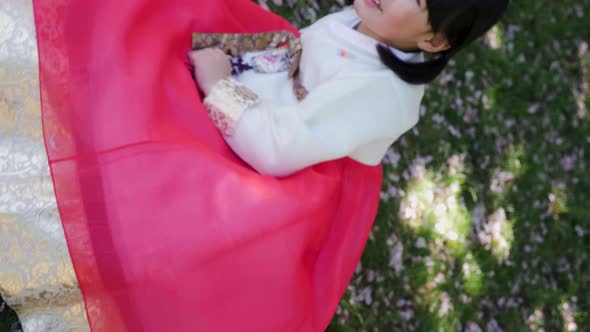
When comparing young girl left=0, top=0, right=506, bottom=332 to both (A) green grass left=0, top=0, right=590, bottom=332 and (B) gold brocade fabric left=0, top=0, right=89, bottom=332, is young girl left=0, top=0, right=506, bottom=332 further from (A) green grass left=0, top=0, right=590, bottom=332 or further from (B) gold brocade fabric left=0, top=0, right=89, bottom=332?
(A) green grass left=0, top=0, right=590, bottom=332

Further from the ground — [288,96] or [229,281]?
[288,96]

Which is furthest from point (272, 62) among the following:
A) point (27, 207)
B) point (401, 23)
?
point (27, 207)

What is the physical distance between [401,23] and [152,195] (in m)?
0.81

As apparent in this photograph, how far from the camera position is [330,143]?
157 cm

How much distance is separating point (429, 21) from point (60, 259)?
1.11 metres

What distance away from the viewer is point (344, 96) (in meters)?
1.54

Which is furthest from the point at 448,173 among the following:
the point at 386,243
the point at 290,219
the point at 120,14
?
the point at 120,14

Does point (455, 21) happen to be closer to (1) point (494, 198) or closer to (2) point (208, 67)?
(2) point (208, 67)

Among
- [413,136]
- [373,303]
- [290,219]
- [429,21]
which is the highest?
[429,21]

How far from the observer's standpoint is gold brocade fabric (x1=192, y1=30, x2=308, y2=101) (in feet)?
5.71

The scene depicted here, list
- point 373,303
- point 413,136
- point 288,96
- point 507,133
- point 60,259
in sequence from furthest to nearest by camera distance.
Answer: point 507,133
point 413,136
point 373,303
point 288,96
point 60,259

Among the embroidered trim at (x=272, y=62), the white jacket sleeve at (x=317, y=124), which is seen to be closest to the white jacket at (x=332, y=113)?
the white jacket sleeve at (x=317, y=124)

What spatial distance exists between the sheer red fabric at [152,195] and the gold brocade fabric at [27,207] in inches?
1.5

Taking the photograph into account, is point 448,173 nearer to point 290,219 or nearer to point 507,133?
point 507,133
